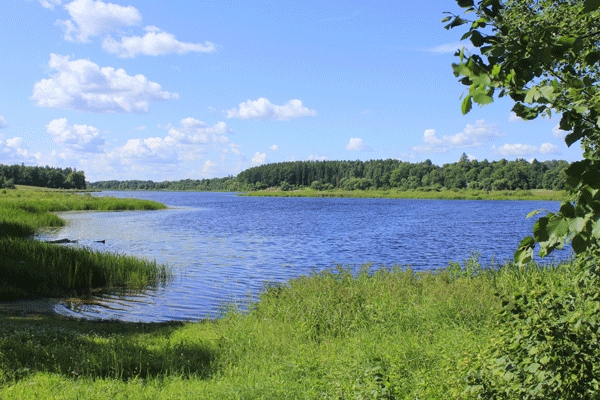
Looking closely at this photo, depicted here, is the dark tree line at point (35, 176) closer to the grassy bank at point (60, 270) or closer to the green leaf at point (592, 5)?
the grassy bank at point (60, 270)

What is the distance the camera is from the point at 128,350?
9.51 meters

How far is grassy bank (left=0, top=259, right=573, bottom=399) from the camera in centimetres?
664

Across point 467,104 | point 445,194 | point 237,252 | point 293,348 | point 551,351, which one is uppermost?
point 467,104

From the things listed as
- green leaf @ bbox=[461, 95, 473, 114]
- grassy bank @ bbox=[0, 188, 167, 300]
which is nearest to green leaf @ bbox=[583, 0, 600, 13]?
green leaf @ bbox=[461, 95, 473, 114]

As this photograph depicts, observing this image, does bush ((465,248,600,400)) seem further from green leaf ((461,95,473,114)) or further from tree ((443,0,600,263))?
green leaf ((461,95,473,114))

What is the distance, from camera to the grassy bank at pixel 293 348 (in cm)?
664

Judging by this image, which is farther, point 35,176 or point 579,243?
point 35,176

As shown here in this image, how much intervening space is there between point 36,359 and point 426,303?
26.8 feet

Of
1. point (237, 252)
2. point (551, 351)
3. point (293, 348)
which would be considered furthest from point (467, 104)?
point (237, 252)

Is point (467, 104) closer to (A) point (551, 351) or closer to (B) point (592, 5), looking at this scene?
(B) point (592, 5)

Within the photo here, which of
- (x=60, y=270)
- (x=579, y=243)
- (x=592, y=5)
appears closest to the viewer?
(x=592, y=5)

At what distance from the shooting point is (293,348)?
948 cm

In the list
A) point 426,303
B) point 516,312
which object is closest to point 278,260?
point 426,303

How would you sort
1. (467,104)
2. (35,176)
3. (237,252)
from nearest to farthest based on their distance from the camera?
(467,104)
(237,252)
(35,176)
